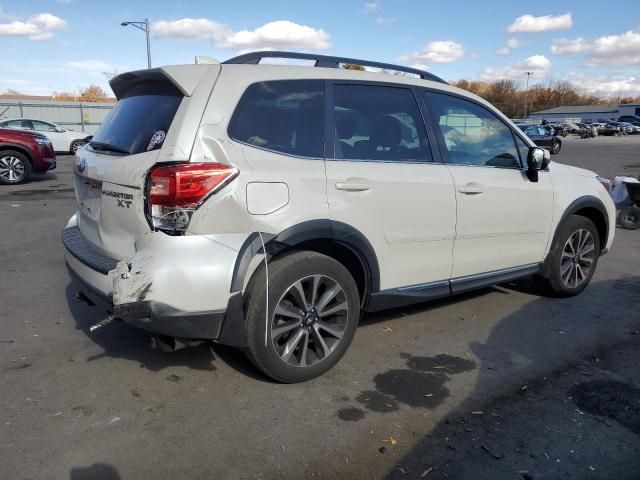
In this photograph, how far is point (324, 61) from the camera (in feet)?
12.1

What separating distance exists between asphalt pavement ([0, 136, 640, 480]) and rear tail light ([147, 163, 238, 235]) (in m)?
1.11

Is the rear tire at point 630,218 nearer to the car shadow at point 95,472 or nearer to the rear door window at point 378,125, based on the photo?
the rear door window at point 378,125

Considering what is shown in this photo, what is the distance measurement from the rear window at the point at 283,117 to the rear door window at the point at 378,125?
0.50 ft

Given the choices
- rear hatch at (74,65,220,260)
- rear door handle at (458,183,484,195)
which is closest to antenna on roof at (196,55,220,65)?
rear hatch at (74,65,220,260)

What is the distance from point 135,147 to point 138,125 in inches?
7.4

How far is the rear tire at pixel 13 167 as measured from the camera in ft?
42.9

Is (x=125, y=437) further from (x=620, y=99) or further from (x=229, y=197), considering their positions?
(x=620, y=99)

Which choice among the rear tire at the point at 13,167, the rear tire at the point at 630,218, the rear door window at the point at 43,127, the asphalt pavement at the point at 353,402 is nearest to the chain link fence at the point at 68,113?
the rear door window at the point at 43,127

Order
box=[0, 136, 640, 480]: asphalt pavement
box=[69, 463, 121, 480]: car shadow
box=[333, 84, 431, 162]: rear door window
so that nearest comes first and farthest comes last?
box=[69, 463, 121, 480]: car shadow → box=[0, 136, 640, 480]: asphalt pavement → box=[333, 84, 431, 162]: rear door window

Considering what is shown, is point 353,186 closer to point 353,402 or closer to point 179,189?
point 179,189

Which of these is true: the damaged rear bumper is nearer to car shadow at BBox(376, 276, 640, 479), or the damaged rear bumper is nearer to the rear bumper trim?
the rear bumper trim

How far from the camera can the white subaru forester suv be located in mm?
2945

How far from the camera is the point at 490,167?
434 centimetres

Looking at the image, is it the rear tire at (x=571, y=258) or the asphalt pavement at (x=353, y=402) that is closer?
the asphalt pavement at (x=353, y=402)
